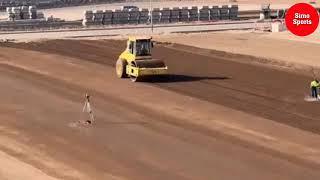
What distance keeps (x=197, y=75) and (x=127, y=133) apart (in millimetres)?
12725

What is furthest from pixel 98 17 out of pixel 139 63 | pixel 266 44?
pixel 139 63

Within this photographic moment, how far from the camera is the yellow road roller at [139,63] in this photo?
110 ft

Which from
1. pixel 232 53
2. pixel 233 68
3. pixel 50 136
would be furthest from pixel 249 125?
pixel 232 53

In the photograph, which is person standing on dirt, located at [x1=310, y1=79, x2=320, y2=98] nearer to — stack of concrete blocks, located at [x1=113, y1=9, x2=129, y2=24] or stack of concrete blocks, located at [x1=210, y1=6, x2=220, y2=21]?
stack of concrete blocks, located at [x1=113, y1=9, x2=129, y2=24]

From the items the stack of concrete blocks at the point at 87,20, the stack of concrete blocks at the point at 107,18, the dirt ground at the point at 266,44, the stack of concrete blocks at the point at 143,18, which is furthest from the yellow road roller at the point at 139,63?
the stack of concrete blocks at the point at 143,18

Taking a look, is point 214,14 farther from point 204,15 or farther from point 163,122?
point 163,122

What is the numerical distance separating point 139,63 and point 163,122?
26.9ft

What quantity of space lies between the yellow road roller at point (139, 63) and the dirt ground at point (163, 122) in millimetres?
574

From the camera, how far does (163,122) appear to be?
26.1 m

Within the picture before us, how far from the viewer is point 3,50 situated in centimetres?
4541

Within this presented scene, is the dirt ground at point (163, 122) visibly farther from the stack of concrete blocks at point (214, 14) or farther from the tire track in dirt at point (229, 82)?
the stack of concrete blocks at point (214, 14)

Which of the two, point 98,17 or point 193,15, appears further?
point 193,15

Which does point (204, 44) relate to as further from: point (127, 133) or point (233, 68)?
point (127, 133)

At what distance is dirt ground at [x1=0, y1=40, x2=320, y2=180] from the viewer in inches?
806
